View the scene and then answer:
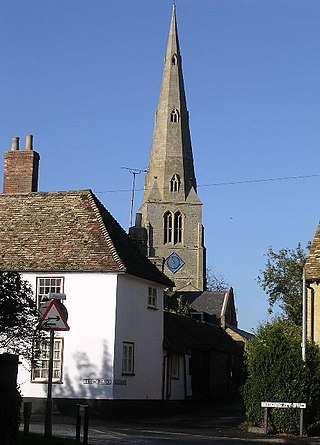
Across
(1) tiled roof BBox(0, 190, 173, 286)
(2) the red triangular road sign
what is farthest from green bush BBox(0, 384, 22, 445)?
(1) tiled roof BBox(0, 190, 173, 286)

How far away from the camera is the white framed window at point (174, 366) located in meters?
43.8

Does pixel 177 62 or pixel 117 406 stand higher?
pixel 177 62

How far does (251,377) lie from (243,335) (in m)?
46.5

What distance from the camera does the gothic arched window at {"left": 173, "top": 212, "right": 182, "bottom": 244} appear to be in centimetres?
12531

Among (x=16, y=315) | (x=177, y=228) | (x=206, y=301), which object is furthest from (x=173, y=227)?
(x=16, y=315)

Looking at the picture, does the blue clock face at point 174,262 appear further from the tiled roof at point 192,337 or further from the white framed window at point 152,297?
the white framed window at point 152,297

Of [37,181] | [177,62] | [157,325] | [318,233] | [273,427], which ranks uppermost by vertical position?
[177,62]

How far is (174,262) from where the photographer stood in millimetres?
122688

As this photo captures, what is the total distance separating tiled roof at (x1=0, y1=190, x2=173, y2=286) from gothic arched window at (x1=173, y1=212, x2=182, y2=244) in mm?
83654

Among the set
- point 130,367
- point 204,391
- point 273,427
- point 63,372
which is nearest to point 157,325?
point 130,367

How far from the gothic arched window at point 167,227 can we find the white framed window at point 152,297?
8526 centimetres

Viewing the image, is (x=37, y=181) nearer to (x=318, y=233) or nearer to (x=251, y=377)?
(x=318, y=233)

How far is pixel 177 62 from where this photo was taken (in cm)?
12444

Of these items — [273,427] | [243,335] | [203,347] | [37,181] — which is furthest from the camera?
[243,335]
